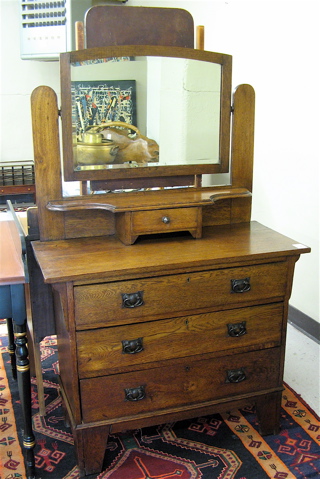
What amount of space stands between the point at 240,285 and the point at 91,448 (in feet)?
2.65

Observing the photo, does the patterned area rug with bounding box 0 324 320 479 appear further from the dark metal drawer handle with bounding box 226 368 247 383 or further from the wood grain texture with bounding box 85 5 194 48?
the wood grain texture with bounding box 85 5 194 48

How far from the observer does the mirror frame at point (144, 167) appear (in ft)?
6.43

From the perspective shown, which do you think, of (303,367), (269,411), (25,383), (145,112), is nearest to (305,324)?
(303,367)

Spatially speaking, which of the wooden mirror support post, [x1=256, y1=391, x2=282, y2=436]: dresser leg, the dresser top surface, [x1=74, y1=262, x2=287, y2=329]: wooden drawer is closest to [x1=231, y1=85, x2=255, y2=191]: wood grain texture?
the wooden mirror support post

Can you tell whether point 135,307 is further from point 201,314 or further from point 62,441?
point 62,441

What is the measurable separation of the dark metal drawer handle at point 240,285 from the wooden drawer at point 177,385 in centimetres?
28

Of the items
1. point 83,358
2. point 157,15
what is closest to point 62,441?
point 83,358

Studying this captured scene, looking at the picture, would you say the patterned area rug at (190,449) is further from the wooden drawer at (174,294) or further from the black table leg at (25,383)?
the wooden drawer at (174,294)

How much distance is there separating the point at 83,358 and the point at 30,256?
0.53 metres

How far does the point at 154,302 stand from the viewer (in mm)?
1879

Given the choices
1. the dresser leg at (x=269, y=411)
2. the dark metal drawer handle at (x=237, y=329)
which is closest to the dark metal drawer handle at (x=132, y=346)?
the dark metal drawer handle at (x=237, y=329)

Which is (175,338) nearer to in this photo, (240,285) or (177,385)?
(177,385)

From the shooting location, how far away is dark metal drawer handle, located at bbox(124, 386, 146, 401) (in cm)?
195

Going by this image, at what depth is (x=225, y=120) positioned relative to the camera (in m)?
2.21
